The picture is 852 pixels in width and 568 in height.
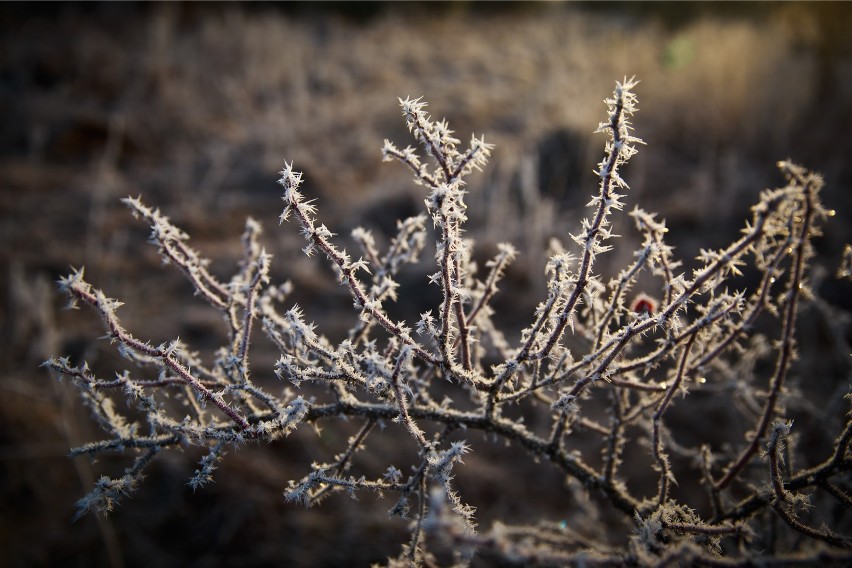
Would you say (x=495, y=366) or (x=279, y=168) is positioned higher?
(x=279, y=168)

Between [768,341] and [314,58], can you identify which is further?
[314,58]

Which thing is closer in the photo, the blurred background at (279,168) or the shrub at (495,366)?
the shrub at (495,366)

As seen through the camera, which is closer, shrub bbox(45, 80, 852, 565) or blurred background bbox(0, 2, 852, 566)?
shrub bbox(45, 80, 852, 565)

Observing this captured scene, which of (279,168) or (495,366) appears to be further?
(279,168)

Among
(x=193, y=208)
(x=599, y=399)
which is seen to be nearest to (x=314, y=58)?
(x=193, y=208)

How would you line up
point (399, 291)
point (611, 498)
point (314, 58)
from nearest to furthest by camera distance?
point (611, 498)
point (399, 291)
point (314, 58)

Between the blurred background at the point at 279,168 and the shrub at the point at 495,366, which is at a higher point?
the blurred background at the point at 279,168

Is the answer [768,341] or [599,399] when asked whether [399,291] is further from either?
[768,341]

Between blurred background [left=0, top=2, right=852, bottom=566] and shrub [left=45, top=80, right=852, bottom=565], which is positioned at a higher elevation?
blurred background [left=0, top=2, right=852, bottom=566]
